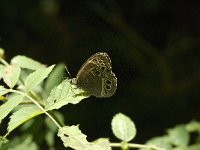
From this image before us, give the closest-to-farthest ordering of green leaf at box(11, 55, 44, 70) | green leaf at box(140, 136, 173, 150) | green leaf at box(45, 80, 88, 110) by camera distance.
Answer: green leaf at box(45, 80, 88, 110), green leaf at box(11, 55, 44, 70), green leaf at box(140, 136, 173, 150)

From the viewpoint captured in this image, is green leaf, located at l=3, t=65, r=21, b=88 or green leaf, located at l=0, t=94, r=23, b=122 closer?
green leaf, located at l=0, t=94, r=23, b=122

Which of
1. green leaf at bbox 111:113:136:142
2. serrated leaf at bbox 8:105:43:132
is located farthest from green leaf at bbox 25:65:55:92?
green leaf at bbox 111:113:136:142

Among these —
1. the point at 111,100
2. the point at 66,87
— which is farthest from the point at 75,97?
the point at 111,100

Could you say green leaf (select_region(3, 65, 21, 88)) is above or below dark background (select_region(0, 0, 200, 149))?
below

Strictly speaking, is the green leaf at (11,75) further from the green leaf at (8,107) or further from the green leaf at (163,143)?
the green leaf at (163,143)

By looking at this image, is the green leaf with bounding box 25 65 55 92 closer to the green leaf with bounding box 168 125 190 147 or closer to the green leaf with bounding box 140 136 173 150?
the green leaf with bounding box 140 136 173 150

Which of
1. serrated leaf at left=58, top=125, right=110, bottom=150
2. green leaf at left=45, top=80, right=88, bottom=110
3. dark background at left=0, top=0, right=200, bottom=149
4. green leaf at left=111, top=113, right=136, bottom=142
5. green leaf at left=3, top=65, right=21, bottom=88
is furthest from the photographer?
dark background at left=0, top=0, right=200, bottom=149

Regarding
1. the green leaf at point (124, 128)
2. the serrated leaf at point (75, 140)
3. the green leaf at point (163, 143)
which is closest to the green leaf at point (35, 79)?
the serrated leaf at point (75, 140)
